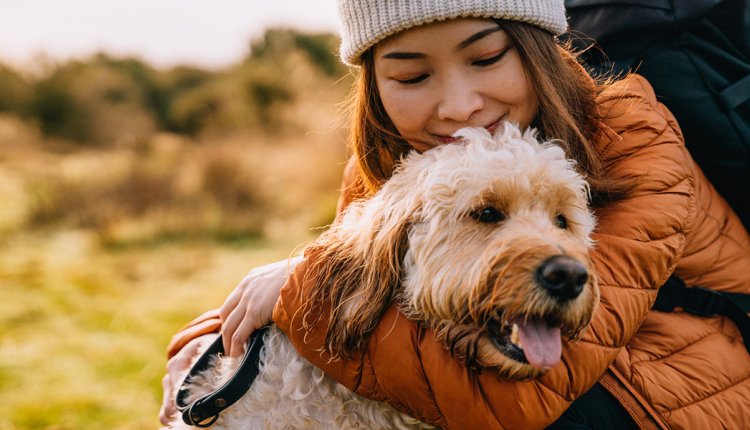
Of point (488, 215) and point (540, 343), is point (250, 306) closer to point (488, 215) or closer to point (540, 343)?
point (488, 215)

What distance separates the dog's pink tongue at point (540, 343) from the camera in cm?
188

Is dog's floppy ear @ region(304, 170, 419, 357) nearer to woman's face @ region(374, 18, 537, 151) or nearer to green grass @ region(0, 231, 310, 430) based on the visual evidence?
woman's face @ region(374, 18, 537, 151)

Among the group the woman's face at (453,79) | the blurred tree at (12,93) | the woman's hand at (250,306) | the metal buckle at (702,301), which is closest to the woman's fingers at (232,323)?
the woman's hand at (250,306)

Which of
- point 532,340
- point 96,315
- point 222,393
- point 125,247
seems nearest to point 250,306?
point 222,393

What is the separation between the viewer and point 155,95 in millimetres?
23500

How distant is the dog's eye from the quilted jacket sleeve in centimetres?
A: 40

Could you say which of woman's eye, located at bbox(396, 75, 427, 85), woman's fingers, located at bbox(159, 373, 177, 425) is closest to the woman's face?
woman's eye, located at bbox(396, 75, 427, 85)

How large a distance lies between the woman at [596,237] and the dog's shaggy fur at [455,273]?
9cm

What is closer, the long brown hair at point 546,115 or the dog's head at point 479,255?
the dog's head at point 479,255

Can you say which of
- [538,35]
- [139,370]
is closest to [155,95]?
[139,370]

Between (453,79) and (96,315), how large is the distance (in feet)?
20.0

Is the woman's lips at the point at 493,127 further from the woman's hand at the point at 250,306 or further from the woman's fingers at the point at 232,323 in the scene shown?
the woman's fingers at the point at 232,323

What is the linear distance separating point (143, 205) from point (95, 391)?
21.0 feet

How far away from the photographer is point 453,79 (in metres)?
2.36
